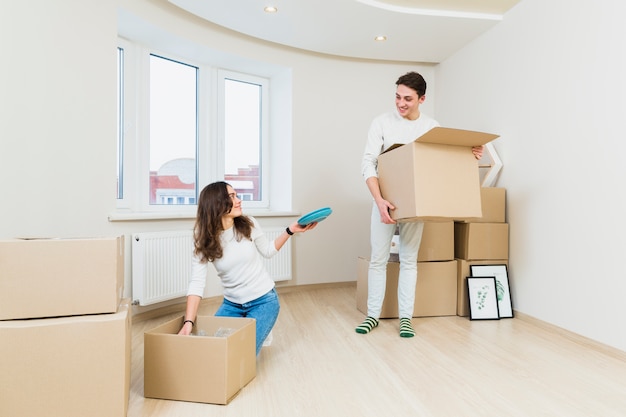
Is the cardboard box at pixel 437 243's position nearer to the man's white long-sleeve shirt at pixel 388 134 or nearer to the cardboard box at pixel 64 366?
the man's white long-sleeve shirt at pixel 388 134

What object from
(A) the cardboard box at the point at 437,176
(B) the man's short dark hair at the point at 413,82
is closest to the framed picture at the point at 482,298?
(A) the cardboard box at the point at 437,176

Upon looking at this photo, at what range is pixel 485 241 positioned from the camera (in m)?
2.67

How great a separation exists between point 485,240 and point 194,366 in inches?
78.9

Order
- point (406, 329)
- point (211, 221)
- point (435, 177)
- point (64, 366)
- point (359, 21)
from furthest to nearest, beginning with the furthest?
point (359, 21), point (406, 329), point (435, 177), point (211, 221), point (64, 366)

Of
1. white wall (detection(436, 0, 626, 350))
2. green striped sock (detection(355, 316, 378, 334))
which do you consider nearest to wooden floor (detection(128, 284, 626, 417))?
green striped sock (detection(355, 316, 378, 334))

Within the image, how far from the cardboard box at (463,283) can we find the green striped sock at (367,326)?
646 mm

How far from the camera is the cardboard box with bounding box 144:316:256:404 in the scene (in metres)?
1.37

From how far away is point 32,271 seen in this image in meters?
1.20

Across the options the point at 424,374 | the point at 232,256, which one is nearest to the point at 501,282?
the point at 424,374

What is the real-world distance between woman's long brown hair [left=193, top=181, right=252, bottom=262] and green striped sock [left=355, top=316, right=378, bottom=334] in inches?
38.0

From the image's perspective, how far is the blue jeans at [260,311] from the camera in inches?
70.7

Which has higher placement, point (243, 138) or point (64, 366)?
point (243, 138)

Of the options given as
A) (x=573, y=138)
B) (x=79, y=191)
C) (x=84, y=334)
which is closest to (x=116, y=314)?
(x=84, y=334)

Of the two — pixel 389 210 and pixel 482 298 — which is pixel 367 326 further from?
pixel 482 298
